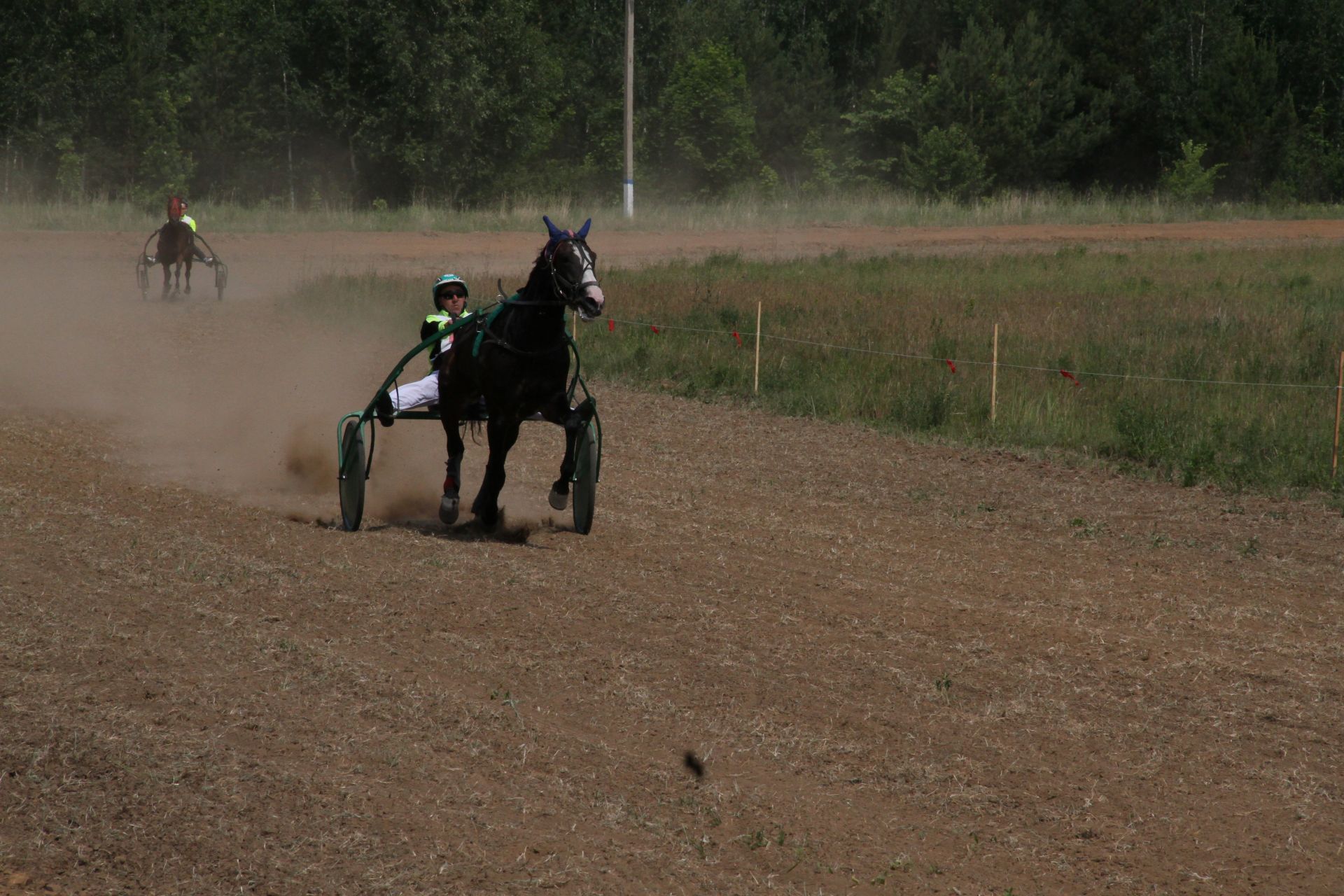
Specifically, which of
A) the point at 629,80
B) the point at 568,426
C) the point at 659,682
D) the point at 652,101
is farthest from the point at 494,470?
the point at 652,101

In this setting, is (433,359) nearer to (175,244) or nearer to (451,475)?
(451,475)

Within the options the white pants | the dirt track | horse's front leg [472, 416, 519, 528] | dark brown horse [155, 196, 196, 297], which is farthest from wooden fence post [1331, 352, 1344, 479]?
dark brown horse [155, 196, 196, 297]

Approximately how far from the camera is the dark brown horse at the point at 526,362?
9430 mm

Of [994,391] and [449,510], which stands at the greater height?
[994,391]

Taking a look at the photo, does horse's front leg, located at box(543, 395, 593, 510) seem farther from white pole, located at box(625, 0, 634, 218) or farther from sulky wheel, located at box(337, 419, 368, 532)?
white pole, located at box(625, 0, 634, 218)

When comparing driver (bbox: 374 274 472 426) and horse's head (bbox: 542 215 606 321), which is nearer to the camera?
horse's head (bbox: 542 215 606 321)

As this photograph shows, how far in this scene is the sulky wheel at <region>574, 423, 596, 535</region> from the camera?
10.3 metres

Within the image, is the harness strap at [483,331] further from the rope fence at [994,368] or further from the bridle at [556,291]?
the rope fence at [994,368]

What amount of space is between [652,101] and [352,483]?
176ft

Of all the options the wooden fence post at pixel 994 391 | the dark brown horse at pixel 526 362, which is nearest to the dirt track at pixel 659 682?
the dark brown horse at pixel 526 362

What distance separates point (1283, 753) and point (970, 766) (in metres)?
1.55

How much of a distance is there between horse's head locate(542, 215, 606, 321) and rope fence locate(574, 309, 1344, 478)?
7.90 m

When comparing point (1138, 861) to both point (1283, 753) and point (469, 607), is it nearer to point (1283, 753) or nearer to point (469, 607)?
point (1283, 753)

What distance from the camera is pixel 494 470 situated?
10.5m
